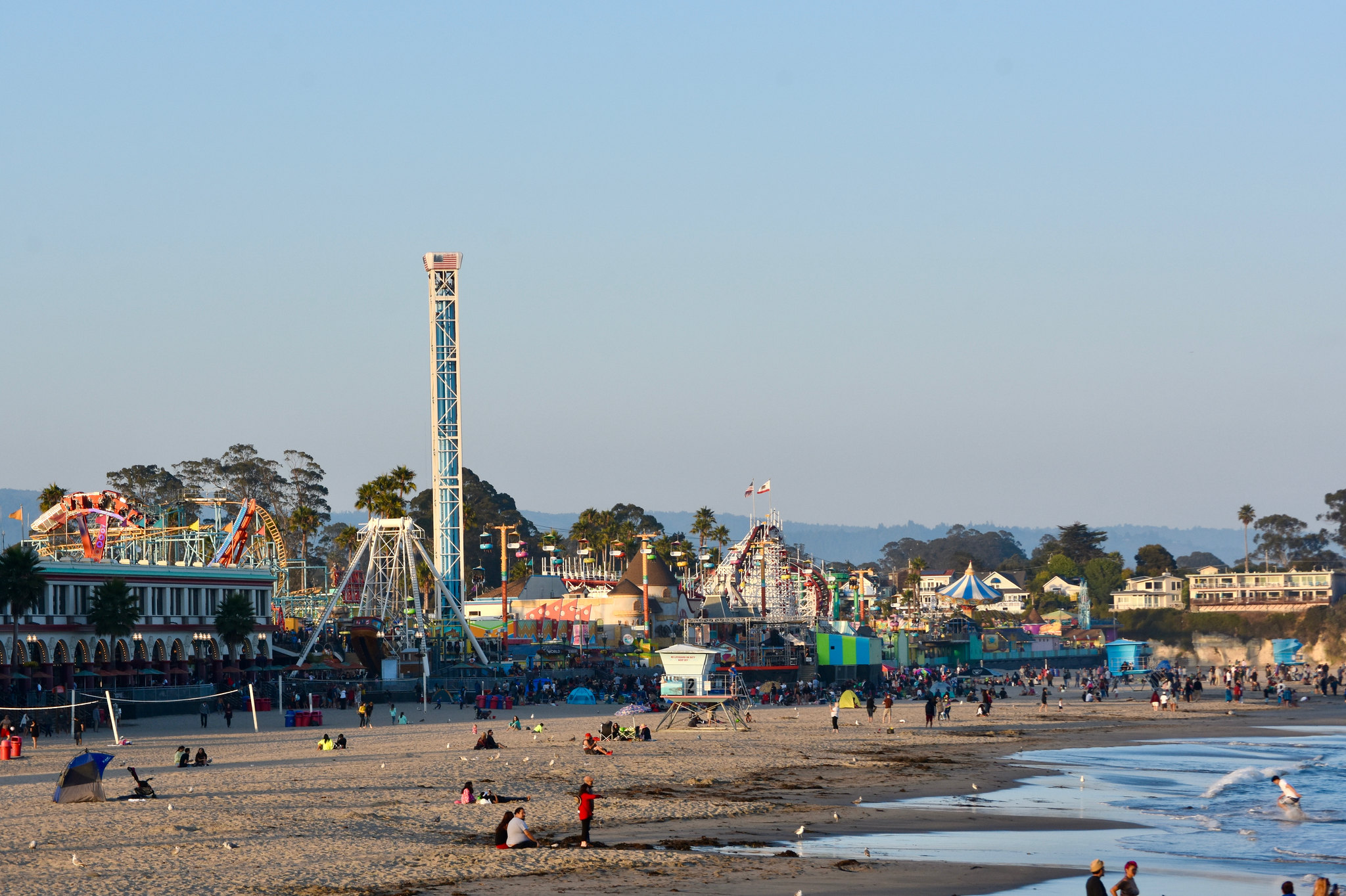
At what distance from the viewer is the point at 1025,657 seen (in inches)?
5876

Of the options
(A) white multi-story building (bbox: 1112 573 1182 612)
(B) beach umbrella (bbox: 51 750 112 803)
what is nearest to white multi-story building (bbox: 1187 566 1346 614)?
(A) white multi-story building (bbox: 1112 573 1182 612)

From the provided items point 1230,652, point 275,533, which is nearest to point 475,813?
point 275,533

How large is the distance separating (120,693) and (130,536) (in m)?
22.6

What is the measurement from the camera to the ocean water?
76.4 ft

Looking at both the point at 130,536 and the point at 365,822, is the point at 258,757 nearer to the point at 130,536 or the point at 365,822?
the point at 365,822

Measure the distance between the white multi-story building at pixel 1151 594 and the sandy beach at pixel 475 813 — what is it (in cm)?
15099

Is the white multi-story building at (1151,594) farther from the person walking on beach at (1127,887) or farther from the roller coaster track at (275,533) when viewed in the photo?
the person walking on beach at (1127,887)

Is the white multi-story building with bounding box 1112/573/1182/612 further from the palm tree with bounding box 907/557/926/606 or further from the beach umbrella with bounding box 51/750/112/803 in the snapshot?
the beach umbrella with bounding box 51/750/112/803

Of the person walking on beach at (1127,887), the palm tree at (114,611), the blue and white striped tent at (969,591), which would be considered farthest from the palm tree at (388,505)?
the blue and white striped tent at (969,591)

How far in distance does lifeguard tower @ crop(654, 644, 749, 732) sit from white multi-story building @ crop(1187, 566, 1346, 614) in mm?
135697

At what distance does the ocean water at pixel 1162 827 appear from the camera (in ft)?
76.4

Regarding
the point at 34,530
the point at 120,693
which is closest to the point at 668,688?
the point at 120,693

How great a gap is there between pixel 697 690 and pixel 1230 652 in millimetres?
132927

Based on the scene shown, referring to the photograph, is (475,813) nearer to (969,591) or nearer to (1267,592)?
(969,591)
